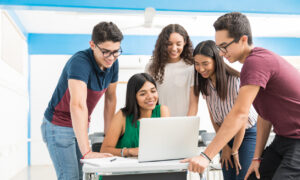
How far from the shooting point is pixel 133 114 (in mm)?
1973

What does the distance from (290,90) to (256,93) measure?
15 cm

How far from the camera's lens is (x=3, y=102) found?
4.41 metres

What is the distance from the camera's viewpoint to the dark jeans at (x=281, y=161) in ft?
4.63

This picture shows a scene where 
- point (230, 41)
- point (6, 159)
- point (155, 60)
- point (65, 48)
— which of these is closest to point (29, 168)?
point (6, 159)

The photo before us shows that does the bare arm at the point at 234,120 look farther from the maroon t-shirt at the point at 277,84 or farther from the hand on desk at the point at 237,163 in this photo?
the hand on desk at the point at 237,163

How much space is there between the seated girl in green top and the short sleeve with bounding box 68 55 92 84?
13.0 inches

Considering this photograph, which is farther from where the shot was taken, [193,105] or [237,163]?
[193,105]

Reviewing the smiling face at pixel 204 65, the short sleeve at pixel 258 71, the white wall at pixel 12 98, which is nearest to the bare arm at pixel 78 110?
the smiling face at pixel 204 65

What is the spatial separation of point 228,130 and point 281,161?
29cm

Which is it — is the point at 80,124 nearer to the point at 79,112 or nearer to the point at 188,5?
the point at 79,112

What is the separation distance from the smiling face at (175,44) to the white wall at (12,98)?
2.93m

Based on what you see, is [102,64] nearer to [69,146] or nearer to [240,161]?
[69,146]

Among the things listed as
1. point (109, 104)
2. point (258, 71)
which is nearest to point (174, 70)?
point (109, 104)

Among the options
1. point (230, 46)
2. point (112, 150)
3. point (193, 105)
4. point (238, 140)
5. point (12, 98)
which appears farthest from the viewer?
point (12, 98)
